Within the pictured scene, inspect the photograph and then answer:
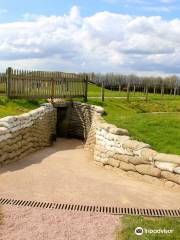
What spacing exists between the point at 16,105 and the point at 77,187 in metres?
11.0

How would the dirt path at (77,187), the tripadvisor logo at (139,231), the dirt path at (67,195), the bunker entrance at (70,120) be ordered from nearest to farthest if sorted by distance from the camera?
the tripadvisor logo at (139,231)
the dirt path at (67,195)
the dirt path at (77,187)
the bunker entrance at (70,120)

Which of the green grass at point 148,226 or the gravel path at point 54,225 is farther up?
the green grass at point 148,226

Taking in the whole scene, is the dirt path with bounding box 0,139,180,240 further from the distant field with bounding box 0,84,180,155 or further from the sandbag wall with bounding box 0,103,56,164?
the distant field with bounding box 0,84,180,155

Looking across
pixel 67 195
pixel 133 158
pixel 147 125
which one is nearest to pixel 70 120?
pixel 147 125

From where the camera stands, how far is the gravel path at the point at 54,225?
625 cm

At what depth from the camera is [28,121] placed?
47.2 ft

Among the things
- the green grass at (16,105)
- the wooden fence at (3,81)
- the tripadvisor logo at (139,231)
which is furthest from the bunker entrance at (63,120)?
the tripadvisor logo at (139,231)

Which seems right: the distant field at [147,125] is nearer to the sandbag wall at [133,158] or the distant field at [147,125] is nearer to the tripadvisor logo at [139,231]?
the sandbag wall at [133,158]

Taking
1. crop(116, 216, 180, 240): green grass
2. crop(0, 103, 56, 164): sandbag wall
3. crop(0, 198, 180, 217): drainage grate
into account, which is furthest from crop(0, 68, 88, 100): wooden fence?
crop(116, 216, 180, 240): green grass

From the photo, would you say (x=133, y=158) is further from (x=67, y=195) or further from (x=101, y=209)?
(x=101, y=209)

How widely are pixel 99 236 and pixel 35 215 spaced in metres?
1.29

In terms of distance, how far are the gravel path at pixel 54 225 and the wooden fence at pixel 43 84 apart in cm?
1350

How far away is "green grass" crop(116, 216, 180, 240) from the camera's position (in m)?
6.16

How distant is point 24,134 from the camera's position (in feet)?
44.8
